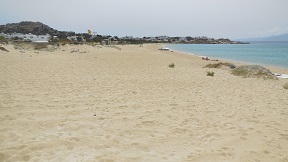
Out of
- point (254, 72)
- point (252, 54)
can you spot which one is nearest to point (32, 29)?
point (252, 54)

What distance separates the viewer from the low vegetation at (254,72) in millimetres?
13992

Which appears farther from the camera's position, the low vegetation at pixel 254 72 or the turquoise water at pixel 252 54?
the turquoise water at pixel 252 54

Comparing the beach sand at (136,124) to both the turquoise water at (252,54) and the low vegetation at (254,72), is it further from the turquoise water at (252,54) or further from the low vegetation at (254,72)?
the turquoise water at (252,54)

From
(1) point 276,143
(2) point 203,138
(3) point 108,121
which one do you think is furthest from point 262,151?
(3) point 108,121

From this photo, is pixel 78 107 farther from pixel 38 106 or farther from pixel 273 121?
pixel 273 121

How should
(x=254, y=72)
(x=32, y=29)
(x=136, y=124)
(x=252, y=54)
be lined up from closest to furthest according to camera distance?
(x=136, y=124)
(x=254, y=72)
(x=252, y=54)
(x=32, y=29)

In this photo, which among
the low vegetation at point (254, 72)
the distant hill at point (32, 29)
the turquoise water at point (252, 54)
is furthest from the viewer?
the distant hill at point (32, 29)

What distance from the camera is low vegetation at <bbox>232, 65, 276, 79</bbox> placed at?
14.0 m

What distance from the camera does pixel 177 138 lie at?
4957 millimetres

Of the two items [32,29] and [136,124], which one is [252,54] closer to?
[136,124]

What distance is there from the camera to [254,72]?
14539mm

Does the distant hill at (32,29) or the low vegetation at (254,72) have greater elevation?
the distant hill at (32,29)

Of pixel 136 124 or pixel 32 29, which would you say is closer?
pixel 136 124

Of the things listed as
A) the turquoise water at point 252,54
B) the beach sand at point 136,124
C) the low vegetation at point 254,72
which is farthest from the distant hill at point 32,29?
the beach sand at point 136,124
